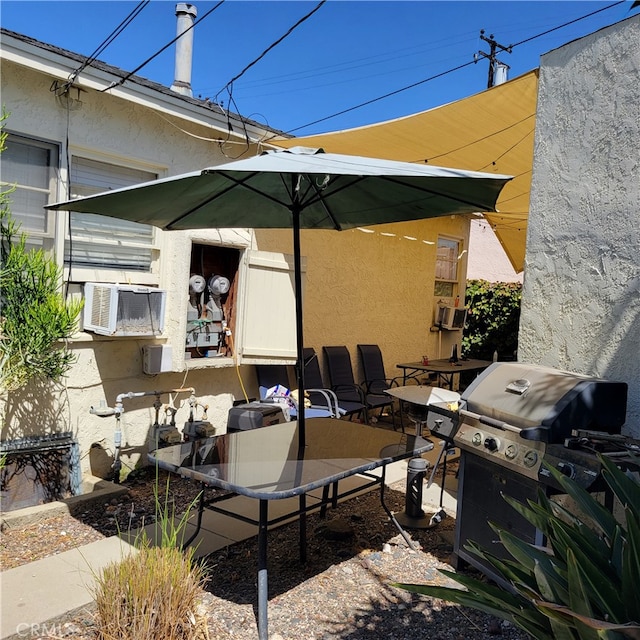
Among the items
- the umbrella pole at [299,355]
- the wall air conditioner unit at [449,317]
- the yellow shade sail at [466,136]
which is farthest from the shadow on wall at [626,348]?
the wall air conditioner unit at [449,317]

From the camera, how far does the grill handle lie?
3205mm

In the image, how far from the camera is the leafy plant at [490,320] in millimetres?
10438

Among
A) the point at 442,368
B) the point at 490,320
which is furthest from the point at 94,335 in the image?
the point at 490,320

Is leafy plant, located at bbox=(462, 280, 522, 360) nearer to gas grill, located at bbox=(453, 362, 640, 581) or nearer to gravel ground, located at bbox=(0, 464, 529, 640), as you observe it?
gravel ground, located at bbox=(0, 464, 529, 640)

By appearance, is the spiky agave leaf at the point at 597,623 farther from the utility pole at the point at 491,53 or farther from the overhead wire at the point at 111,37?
the utility pole at the point at 491,53

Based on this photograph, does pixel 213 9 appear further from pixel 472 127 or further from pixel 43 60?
pixel 472 127

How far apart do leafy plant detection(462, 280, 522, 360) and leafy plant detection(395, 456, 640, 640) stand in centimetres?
840

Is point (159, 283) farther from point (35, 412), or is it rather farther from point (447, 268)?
point (447, 268)

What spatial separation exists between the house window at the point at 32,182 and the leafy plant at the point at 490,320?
8013 millimetres

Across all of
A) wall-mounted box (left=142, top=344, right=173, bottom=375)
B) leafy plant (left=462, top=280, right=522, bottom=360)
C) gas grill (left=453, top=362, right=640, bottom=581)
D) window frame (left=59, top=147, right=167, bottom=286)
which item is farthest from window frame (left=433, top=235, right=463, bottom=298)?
gas grill (left=453, top=362, right=640, bottom=581)

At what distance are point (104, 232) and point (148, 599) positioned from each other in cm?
362

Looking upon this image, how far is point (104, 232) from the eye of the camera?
5.29m

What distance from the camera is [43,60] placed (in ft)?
14.4

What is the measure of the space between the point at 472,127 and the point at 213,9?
2.83 meters
